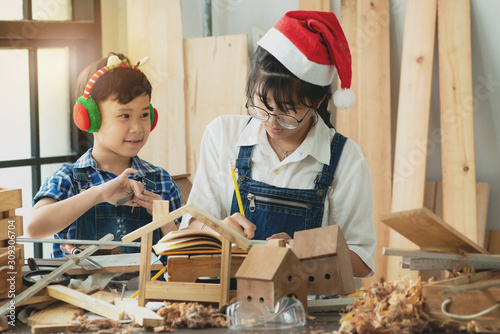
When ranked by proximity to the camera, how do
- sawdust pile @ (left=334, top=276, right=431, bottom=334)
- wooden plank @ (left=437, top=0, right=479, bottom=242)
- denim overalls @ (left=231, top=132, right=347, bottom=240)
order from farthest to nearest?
wooden plank @ (left=437, top=0, right=479, bottom=242), denim overalls @ (left=231, top=132, right=347, bottom=240), sawdust pile @ (left=334, top=276, right=431, bottom=334)

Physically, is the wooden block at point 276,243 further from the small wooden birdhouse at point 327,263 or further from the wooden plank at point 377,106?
the wooden plank at point 377,106

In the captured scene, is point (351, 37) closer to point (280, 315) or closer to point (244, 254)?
point (244, 254)

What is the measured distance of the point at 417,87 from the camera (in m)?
3.15

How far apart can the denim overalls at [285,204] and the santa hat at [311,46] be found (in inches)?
12.7

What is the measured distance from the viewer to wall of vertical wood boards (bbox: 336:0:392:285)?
3283mm

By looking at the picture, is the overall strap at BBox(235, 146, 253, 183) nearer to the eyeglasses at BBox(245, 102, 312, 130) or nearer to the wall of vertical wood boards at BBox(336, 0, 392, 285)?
the eyeglasses at BBox(245, 102, 312, 130)

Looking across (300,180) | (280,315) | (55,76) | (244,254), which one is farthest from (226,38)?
(280,315)

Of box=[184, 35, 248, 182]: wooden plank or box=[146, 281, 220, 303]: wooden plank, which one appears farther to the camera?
box=[184, 35, 248, 182]: wooden plank

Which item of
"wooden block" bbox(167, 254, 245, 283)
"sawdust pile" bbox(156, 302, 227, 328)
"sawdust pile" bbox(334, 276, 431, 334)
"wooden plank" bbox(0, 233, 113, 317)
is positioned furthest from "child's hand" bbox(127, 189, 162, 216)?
"sawdust pile" bbox(334, 276, 431, 334)

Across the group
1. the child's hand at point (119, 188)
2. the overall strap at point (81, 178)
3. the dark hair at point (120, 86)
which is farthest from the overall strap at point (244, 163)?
the overall strap at point (81, 178)

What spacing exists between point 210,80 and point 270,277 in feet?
8.76

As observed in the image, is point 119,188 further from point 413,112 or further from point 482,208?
point 482,208

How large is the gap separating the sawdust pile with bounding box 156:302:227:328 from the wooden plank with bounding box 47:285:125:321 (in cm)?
11

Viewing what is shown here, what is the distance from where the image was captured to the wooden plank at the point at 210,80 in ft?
12.3
